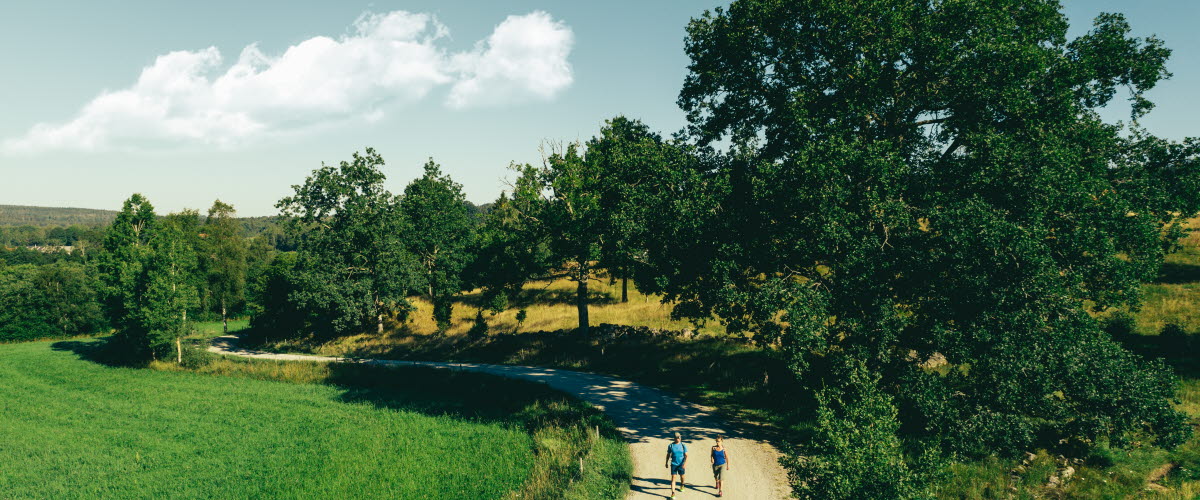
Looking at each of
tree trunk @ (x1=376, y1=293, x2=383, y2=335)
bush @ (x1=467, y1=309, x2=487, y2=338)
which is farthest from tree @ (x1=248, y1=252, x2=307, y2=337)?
bush @ (x1=467, y1=309, x2=487, y2=338)

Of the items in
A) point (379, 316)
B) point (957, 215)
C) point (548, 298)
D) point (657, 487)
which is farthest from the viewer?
point (548, 298)

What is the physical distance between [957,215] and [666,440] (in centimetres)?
1199

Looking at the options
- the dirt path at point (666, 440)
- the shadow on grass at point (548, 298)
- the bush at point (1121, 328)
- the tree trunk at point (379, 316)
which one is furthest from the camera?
the shadow on grass at point (548, 298)

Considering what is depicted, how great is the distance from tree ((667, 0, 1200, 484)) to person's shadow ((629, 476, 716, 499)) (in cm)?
471

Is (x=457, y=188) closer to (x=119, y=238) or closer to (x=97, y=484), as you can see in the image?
(x=119, y=238)

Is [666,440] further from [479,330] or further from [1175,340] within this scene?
[479,330]

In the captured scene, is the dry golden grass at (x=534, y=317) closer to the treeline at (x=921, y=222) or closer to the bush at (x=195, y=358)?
the bush at (x=195, y=358)

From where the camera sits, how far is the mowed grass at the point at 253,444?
58.2ft

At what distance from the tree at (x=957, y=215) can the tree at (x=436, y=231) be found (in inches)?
1512

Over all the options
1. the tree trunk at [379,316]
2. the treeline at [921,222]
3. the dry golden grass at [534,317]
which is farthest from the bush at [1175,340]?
the tree trunk at [379,316]

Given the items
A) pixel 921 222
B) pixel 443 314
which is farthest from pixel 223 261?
pixel 921 222

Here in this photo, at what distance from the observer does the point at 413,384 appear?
32562mm

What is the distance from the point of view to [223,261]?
72.2 m

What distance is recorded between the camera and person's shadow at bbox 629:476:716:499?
14.6 metres
